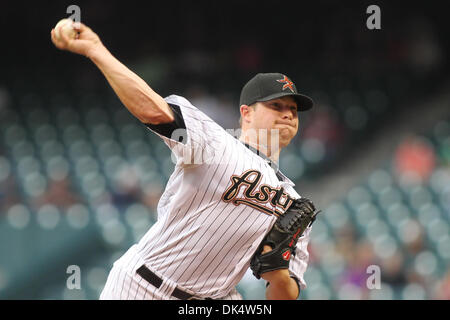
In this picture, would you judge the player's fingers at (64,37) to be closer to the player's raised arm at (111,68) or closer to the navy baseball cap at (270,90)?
the player's raised arm at (111,68)

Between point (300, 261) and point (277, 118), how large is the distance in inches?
18.8

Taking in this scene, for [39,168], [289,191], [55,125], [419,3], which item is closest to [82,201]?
[39,168]

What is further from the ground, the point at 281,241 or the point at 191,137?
the point at 191,137

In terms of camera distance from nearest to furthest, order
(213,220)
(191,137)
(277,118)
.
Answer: (191,137) < (213,220) < (277,118)

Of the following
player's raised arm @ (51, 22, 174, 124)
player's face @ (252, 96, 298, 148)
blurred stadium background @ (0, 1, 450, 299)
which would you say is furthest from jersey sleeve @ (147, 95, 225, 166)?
blurred stadium background @ (0, 1, 450, 299)

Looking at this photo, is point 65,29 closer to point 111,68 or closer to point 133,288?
point 111,68

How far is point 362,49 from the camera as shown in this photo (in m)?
5.91

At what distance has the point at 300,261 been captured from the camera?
192cm

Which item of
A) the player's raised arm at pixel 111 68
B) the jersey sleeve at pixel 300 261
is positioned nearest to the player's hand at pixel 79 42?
the player's raised arm at pixel 111 68

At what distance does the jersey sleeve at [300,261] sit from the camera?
1.89m

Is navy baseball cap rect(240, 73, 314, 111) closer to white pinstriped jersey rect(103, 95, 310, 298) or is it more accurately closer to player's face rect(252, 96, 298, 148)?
player's face rect(252, 96, 298, 148)

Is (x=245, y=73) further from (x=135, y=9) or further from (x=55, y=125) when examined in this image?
(x=55, y=125)

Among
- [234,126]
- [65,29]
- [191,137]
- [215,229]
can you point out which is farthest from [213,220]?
[234,126]

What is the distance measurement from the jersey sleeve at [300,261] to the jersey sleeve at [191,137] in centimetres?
54
